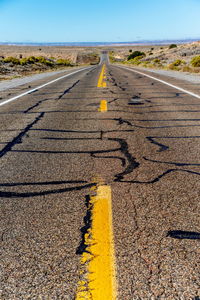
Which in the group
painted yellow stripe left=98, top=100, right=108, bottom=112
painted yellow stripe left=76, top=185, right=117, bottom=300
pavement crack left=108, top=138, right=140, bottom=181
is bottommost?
painted yellow stripe left=76, top=185, right=117, bottom=300

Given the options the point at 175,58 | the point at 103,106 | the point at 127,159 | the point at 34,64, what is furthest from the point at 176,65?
the point at 127,159

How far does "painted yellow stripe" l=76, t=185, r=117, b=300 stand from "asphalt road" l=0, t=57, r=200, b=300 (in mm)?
47

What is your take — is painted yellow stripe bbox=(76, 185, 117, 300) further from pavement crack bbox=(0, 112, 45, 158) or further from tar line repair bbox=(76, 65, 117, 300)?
pavement crack bbox=(0, 112, 45, 158)

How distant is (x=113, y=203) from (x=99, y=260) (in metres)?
0.86

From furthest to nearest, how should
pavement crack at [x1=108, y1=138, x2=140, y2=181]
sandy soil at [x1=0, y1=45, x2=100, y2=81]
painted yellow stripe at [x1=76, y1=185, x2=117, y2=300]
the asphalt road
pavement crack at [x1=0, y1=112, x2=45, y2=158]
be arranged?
1. sandy soil at [x1=0, y1=45, x2=100, y2=81]
2. pavement crack at [x1=0, y1=112, x2=45, y2=158]
3. pavement crack at [x1=108, y1=138, x2=140, y2=181]
4. the asphalt road
5. painted yellow stripe at [x1=76, y1=185, x2=117, y2=300]

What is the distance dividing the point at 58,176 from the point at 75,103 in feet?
19.5

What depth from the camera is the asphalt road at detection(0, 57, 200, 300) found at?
2.00m

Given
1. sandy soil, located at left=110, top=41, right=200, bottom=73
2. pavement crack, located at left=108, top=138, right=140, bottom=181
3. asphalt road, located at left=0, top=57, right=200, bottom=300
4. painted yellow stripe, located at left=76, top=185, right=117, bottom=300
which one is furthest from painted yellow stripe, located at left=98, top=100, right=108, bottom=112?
sandy soil, located at left=110, top=41, right=200, bottom=73

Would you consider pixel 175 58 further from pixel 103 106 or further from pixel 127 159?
pixel 127 159

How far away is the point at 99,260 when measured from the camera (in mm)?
2164

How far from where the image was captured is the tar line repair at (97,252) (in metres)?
1.88

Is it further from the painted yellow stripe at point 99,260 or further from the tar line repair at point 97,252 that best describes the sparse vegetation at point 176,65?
the painted yellow stripe at point 99,260

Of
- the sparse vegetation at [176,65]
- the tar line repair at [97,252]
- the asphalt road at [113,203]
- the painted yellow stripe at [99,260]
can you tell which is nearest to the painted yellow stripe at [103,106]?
the asphalt road at [113,203]

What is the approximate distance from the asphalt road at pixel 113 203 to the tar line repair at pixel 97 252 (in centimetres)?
4
